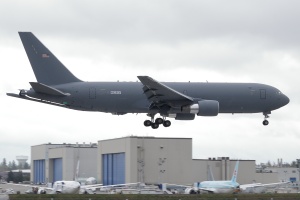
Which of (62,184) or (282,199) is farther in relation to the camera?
(62,184)

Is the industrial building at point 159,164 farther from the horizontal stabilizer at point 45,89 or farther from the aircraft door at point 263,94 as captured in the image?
the horizontal stabilizer at point 45,89

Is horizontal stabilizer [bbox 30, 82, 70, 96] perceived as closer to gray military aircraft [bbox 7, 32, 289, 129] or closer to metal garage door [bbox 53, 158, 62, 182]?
gray military aircraft [bbox 7, 32, 289, 129]

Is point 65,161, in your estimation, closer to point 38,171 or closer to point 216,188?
point 38,171

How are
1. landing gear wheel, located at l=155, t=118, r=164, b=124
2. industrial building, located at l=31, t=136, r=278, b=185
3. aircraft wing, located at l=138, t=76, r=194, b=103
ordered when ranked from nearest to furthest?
1. aircraft wing, located at l=138, t=76, r=194, b=103
2. landing gear wheel, located at l=155, t=118, r=164, b=124
3. industrial building, located at l=31, t=136, r=278, b=185

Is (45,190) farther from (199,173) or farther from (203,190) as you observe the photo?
(199,173)

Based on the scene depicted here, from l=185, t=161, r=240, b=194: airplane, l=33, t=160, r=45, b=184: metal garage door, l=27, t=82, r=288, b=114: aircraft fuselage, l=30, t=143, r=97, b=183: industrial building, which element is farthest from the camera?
l=33, t=160, r=45, b=184: metal garage door

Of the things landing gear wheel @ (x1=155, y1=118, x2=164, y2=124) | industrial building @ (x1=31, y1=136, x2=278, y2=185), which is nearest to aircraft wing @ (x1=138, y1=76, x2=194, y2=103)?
landing gear wheel @ (x1=155, y1=118, x2=164, y2=124)

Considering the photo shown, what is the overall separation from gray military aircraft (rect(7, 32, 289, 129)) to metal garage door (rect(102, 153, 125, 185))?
49.7 m

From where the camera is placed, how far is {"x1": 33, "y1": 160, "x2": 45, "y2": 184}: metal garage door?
159 metres

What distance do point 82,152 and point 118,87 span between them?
263 feet

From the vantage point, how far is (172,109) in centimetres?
7569

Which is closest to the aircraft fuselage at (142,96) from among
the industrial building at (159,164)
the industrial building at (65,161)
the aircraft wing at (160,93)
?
the aircraft wing at (160,93)

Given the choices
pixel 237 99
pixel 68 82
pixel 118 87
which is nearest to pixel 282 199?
pixel 237 99

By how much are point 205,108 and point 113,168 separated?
190ft
